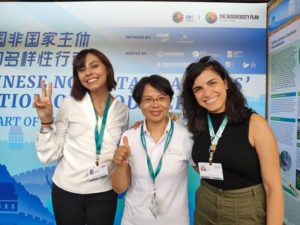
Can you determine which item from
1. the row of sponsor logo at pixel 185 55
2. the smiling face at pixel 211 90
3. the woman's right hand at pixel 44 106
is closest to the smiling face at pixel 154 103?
the smiling face at pixel 211 90

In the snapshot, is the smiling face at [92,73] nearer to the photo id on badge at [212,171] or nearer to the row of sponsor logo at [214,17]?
the photo id on badge at [212,171]

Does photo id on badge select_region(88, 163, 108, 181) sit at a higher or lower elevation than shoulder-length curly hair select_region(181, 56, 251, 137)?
lower

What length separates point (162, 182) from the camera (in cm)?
151

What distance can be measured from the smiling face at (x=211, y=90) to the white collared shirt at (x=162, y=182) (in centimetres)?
27

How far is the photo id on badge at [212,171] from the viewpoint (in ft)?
4.59

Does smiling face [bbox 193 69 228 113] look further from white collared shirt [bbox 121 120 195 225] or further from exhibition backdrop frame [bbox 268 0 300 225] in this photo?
exhibition backdrop frame [bbox 268 0 300 225]

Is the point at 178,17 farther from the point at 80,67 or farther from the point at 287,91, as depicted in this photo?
the point at 80,67

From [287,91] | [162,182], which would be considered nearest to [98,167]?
[162,182]

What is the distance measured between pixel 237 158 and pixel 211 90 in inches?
14.5

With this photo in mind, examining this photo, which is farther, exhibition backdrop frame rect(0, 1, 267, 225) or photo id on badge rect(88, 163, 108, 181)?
exhibition backdrop frame rect(0, 1, 267, 225)

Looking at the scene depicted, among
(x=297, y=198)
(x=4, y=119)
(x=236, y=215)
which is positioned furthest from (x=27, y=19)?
(x=297, y=198)

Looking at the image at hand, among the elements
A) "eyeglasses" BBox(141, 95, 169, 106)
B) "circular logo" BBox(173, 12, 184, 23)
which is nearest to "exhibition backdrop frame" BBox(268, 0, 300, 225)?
"circular logo" BBox(173, 12, 184, 23)

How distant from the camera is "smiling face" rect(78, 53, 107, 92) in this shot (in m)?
1.69

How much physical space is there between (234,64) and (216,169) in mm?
1621
